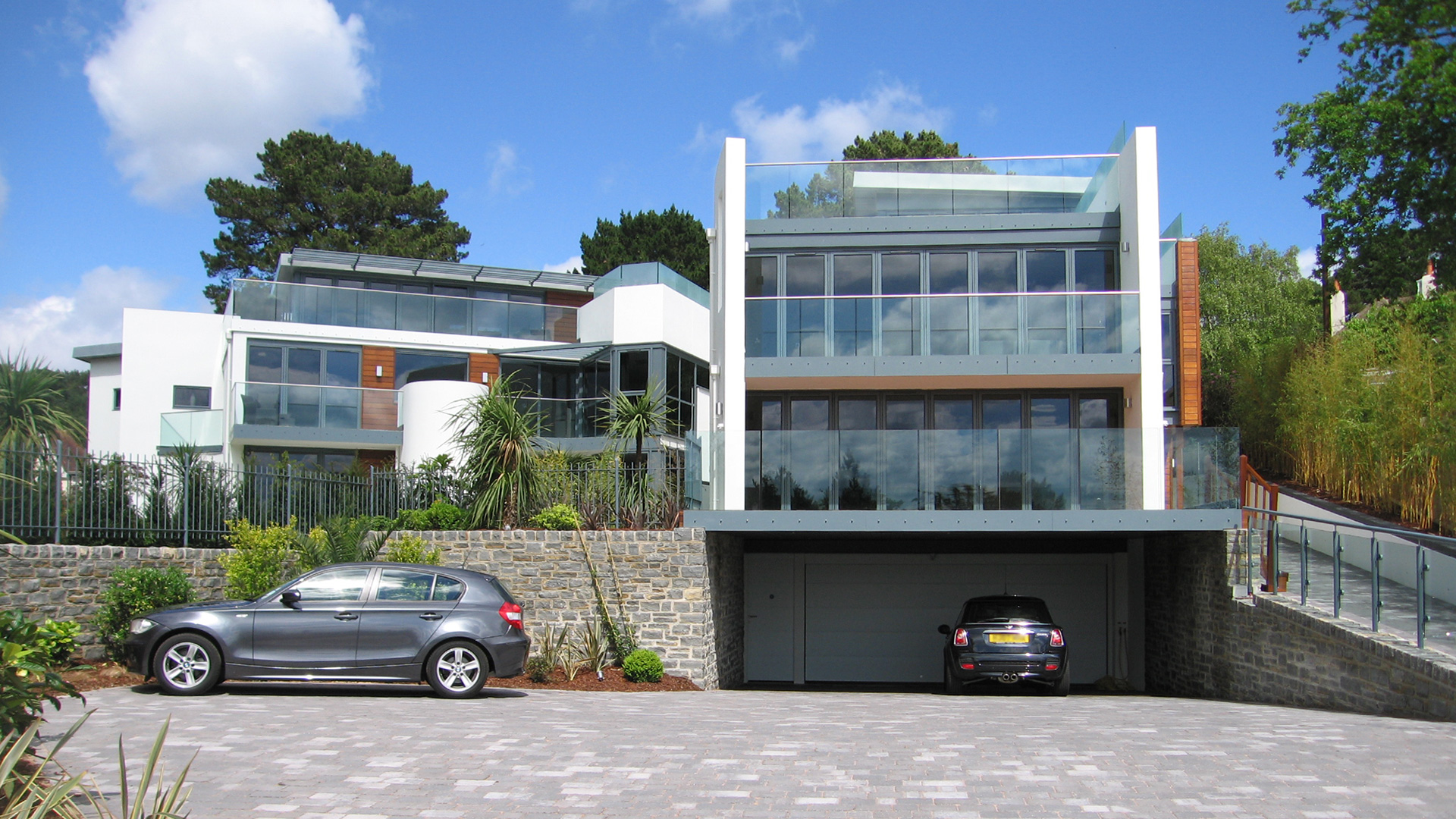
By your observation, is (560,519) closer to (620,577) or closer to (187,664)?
(620,577)

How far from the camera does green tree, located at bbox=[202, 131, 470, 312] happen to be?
42.8 m

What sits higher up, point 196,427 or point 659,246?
point 659,246

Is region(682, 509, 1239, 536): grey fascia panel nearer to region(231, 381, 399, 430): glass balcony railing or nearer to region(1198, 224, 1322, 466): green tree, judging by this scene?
region(1198, 224, 1322, 466): green tree

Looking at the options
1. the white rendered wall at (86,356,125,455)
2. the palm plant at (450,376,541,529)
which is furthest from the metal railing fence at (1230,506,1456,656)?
the white rendered wall at (86,356,125,455)

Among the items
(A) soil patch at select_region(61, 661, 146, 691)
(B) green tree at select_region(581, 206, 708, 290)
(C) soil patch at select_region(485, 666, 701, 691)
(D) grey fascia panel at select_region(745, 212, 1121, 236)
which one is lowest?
(C) soil patch at select_region(485, 666, 701, 691)

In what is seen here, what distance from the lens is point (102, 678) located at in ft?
40.8

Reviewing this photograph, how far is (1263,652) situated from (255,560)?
44.2 ft

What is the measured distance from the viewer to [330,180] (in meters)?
43.2

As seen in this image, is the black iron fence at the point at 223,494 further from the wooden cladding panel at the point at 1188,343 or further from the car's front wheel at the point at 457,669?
the wooden cladding panel at the point at 1188,343

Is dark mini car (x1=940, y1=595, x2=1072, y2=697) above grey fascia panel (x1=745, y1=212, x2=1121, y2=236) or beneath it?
beneath

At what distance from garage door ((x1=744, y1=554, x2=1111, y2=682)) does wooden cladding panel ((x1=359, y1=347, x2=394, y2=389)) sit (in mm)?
11082

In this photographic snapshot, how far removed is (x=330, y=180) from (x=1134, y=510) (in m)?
35.8

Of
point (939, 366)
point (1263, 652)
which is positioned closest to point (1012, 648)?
point (1263, 652)

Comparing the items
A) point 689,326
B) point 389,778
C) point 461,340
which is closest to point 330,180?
point 461,340
